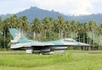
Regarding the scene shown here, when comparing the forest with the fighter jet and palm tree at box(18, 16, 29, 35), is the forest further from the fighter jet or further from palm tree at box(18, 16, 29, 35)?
the fighter jet

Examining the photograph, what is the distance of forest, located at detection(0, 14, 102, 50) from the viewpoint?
3546 inches

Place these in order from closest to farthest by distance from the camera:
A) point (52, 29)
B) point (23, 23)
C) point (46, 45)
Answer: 1. point (46, 45)
2. point (23, 23)
3. point (52, 29)

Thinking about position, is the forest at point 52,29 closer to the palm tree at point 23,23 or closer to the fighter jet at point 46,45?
the palm tree at point 23,23

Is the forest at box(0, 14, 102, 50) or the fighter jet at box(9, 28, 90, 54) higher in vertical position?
the forest at box(0, 14, 102, 50)

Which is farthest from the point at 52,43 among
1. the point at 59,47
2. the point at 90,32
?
the point at 90,32

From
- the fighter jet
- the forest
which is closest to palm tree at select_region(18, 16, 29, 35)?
the forest

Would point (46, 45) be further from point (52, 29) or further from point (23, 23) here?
point (52, 29)

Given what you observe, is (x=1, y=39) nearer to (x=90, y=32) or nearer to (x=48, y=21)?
(x=48, y=21)

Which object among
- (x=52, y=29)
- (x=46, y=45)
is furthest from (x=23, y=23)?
(x=46, y=45)

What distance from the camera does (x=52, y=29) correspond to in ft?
350

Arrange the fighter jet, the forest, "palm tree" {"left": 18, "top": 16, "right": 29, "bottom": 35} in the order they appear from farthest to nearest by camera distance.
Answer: "palm tree" {"left": 18, "top": 16, "right": 29, "bottom": 35}
the forest
the fighter jet

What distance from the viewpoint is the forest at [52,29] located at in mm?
90062

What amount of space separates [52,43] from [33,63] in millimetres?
28774

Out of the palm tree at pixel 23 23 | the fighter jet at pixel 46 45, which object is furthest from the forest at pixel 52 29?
the fighter jet at pixel 46 45
